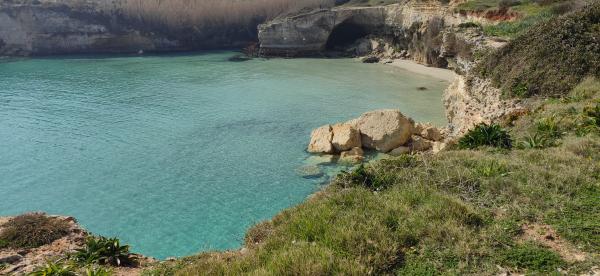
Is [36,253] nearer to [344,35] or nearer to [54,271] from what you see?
[54,271]

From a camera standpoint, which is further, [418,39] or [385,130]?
[418,39]

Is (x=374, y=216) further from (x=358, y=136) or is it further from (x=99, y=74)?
(x=99, y=74)

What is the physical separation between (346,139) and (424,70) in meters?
27.7

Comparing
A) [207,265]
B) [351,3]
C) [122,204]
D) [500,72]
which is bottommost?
[122,204]

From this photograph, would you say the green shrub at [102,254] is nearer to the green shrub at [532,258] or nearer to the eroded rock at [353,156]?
the green shrub at [532,258]

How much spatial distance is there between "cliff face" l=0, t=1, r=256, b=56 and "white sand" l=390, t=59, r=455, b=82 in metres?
34.6

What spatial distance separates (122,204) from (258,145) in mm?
9189

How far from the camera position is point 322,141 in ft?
79.2

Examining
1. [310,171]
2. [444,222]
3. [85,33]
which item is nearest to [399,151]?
[310,171]

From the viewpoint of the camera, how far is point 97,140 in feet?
92.6

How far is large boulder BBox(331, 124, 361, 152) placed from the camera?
23.7m

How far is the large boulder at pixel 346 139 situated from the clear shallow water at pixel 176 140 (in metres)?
2.31

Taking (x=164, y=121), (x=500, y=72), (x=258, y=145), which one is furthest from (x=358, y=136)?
(x=164, y=121)

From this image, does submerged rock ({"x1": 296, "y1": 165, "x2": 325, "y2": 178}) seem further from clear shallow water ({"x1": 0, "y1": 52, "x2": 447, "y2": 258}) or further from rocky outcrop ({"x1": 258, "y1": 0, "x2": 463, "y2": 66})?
rocky outcrop ({"x1": 258, "y1": 0, "x2": 463, "y2": 66})
